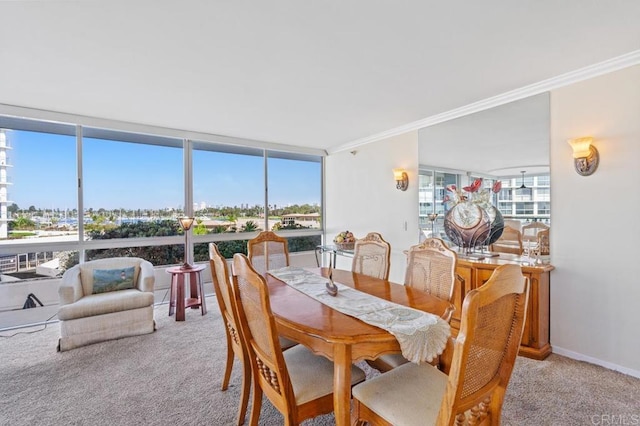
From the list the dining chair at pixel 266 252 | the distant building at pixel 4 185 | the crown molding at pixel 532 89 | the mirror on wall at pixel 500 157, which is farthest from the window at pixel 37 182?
the mirror on wall at pixel 500 157

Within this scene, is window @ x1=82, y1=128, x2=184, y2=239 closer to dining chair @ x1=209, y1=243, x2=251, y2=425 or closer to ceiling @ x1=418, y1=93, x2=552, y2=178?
dining chair @ x1=209, y1=243, x2=251, y2=425

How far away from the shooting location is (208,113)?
3779 millimetres

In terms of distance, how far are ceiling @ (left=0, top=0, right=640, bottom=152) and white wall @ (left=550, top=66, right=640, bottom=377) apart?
35 centimetres

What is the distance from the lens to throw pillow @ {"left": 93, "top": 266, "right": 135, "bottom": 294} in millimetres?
3361

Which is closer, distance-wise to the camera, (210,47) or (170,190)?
(210,47)

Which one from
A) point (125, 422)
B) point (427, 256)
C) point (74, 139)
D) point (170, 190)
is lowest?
point (125, 422)

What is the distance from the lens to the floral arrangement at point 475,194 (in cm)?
320

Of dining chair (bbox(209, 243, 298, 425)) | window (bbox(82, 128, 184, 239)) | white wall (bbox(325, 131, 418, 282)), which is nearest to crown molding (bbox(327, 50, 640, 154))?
white wall (bbox(325, 131, 418, 282))

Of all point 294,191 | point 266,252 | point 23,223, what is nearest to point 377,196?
point 294,191

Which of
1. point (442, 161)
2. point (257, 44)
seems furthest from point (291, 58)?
point (442, 161)

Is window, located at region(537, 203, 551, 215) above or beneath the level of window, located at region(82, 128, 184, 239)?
beneath

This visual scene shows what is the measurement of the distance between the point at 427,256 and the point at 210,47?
2.24 metres

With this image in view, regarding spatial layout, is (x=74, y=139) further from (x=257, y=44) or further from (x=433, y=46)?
(x=433, y=46)

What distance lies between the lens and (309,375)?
5.22 ft
